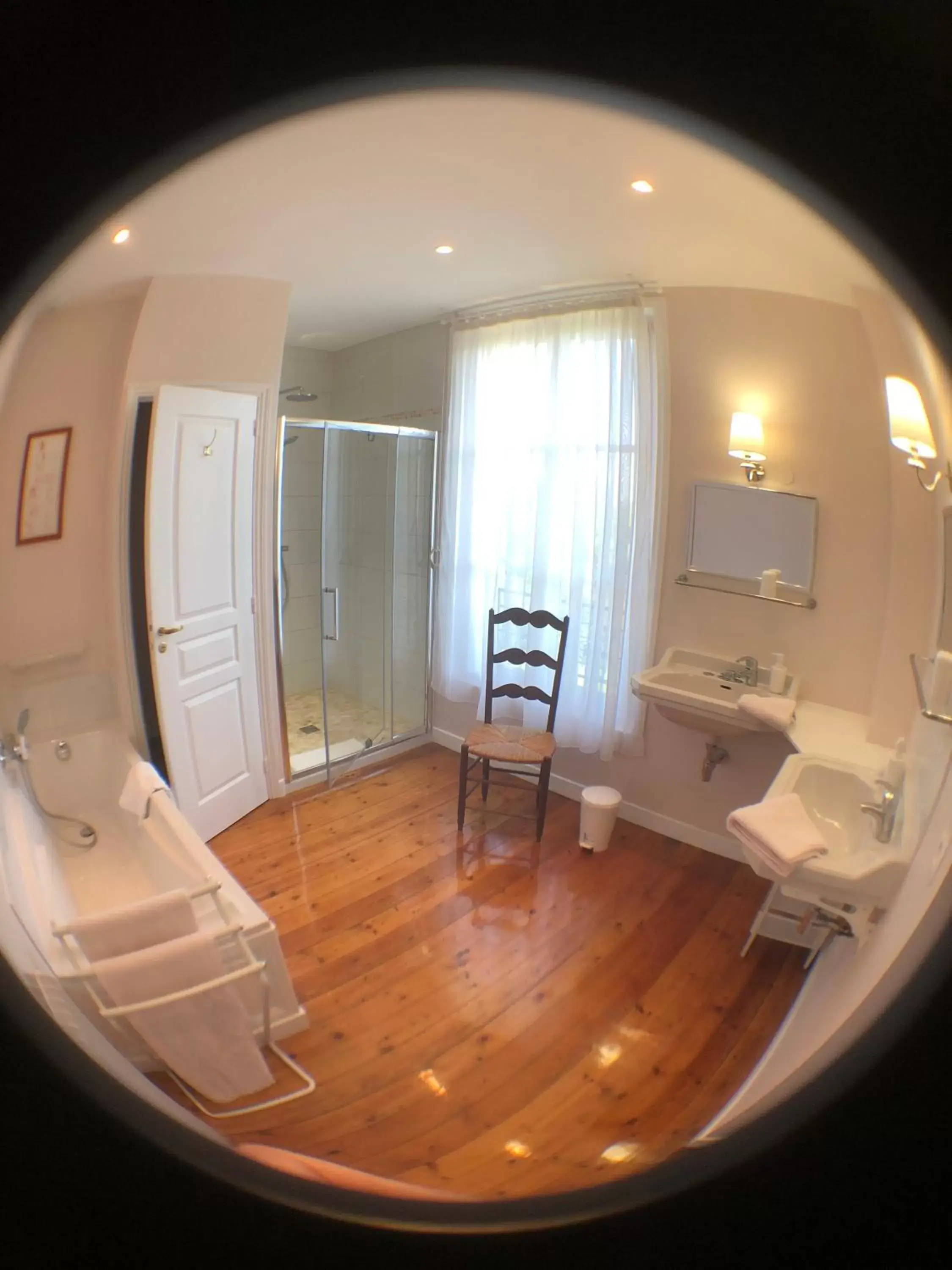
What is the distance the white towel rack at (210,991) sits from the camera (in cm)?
39

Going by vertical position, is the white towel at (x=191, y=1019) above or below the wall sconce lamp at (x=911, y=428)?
below

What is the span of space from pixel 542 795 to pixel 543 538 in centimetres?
26

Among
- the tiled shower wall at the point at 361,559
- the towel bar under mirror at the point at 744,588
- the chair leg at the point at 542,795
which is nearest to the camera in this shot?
the towel bar under mirror at the point at 744,588

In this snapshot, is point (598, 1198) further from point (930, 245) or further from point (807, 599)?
point (930, 245)

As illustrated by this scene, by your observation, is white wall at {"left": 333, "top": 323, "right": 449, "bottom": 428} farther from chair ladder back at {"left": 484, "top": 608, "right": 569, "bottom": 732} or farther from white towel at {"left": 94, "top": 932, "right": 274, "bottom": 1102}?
white towel at {"left": 94, "top": 932, "right": 274, "bottom": 1102}

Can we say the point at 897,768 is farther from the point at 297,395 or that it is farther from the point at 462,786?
the point at 297,395

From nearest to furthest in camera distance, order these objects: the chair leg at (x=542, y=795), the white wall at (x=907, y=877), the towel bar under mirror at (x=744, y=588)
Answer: the white wall at (x=907, y=877) → the towel bar under mirror at (x=744, y=588) → the chair leg at (x=542, y=795)

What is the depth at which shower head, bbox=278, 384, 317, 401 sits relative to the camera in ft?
1.67

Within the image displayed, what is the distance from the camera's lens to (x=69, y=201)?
A: 0.35 metres

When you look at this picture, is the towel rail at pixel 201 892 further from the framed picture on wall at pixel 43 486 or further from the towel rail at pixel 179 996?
the framed picture on wall at pixel 43 486

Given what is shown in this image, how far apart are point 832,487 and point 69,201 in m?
0.51

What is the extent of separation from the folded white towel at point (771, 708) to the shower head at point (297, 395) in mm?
454

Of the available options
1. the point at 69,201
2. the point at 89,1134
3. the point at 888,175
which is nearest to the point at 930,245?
the point at 888,175

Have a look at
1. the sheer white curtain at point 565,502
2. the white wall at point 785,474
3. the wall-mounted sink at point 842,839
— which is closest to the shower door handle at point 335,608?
the sheer white curtain at point 565,502
